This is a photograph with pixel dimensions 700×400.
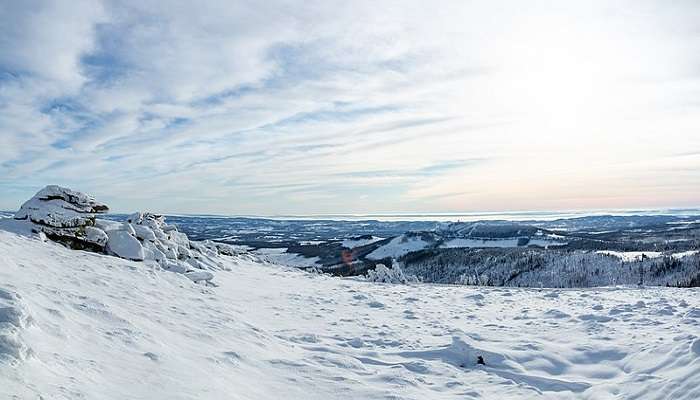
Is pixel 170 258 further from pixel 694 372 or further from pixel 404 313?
pixel 694 372

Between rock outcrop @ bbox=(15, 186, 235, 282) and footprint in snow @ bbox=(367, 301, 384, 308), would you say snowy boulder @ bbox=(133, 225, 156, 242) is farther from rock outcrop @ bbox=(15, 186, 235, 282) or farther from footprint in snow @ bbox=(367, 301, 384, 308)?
footprint in snow @ bbox=(367, 301, 384, 308)

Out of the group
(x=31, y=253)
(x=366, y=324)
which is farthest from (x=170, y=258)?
(x=366, y=324)

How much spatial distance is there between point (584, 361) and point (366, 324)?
5462mm

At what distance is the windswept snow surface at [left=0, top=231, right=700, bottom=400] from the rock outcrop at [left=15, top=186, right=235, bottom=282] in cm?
173

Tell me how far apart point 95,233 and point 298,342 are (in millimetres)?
11469

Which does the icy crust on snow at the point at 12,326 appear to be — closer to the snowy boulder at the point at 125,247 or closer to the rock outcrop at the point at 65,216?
the snowy boulder at the point at 125,247

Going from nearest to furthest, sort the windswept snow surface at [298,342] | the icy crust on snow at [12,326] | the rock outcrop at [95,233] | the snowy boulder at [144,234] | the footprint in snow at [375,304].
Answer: the icy crust on snow at [12,326], the windswept snow surface at [298,342], the footprint in snow at [375,304], the rock outcrop at [95,233], the snowy boulder at [144,234]

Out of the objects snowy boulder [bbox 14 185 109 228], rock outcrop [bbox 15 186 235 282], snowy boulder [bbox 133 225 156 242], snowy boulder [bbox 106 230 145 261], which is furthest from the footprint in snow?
snowy boulder [bbox 14 185 109 228]

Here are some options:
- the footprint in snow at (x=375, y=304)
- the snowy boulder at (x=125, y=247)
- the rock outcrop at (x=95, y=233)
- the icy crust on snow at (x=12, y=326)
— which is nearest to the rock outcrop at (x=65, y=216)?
the rock outcrop at (x=95, y=233)

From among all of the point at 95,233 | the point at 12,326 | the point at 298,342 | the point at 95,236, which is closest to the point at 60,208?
the point at 95,233

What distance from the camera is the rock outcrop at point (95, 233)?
1629cm

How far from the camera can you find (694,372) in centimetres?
598

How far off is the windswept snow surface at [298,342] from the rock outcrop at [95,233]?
1727 mm

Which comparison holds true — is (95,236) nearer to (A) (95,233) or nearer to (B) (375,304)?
(A) (95,233)
